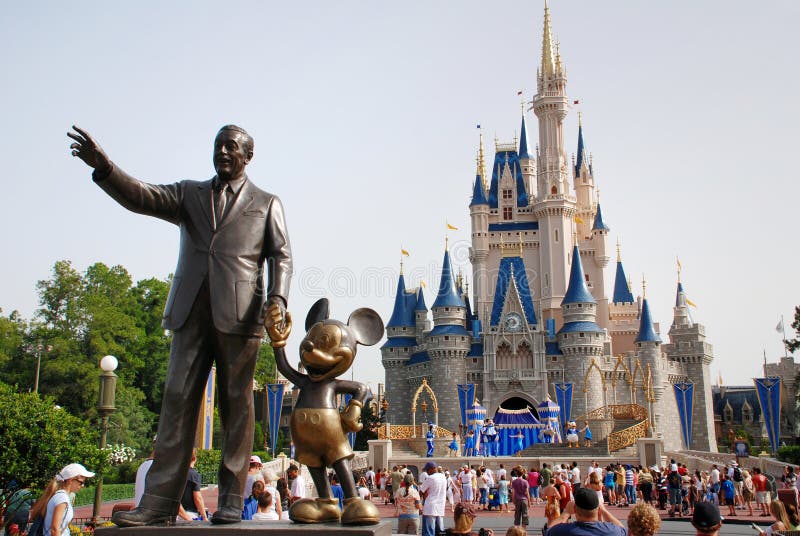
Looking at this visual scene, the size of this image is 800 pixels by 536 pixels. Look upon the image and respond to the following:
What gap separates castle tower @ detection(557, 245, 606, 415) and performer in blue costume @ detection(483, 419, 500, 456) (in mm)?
8690

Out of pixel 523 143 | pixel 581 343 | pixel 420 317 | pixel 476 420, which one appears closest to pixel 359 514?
pixel 476 420

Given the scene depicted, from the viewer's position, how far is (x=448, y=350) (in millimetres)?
47219

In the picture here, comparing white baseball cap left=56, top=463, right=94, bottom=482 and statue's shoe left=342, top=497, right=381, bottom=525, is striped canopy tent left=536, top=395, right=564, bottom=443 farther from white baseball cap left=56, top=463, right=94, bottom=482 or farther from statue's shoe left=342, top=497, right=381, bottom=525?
statue's shoe left=342, top=497, right=381, bottom=525

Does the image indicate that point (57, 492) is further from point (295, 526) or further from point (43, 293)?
point (43, 293)

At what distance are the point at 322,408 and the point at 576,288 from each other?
146ft

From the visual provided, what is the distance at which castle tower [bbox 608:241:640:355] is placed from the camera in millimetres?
53250

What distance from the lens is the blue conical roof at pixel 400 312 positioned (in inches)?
2085

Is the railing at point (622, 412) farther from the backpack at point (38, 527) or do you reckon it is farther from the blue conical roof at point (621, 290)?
the backpack at point (38, 527)

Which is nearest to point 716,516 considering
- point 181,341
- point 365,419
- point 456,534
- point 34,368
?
point 456,534

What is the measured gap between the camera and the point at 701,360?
5047 centimetres

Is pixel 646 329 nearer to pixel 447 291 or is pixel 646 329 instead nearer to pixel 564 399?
pixel 564 399

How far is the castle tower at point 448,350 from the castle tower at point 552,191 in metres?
6.51

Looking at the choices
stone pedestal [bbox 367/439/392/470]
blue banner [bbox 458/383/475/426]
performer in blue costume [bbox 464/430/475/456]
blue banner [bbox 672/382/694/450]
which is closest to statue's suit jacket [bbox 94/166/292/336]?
stone pedestal [bbox 367/439/392/470]

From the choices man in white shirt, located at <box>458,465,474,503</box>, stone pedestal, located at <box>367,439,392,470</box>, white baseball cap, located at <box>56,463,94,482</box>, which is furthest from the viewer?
stone pedestal, located at <box>367,439,392,470</box>
